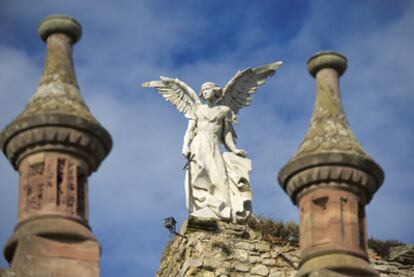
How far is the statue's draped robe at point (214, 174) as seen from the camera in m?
33.5

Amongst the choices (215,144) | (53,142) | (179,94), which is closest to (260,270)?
(215,144)

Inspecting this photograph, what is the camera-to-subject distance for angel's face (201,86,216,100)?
1355 inches

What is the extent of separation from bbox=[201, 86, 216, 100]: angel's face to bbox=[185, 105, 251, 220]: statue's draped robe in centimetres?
20

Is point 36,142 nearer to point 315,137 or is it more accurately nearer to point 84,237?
point 84,237

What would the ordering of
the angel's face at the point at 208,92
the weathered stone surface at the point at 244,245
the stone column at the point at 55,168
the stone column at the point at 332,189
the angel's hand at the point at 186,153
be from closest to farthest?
the stone column at the point at 55,168 < the stone column at the point at 332,189 < the weathered stone surface at the point at 244,245 < the angel's hand at the point at 186,153 < the angel's face at the point at 208,92

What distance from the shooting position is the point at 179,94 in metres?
34.9

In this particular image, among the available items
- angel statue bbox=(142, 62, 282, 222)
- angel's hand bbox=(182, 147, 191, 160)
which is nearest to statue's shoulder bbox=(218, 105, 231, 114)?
angel statue bbox=(142, 62, 282, 222)

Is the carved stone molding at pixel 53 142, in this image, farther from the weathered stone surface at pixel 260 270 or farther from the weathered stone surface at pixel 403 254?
the weathered stone surface at pixel 403 254

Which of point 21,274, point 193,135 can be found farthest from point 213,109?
point 21,274

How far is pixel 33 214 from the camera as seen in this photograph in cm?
2270

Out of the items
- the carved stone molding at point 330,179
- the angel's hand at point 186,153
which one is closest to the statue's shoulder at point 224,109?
the angel's hand at point 186,153

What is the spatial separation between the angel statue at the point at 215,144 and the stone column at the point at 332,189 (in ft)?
29.9

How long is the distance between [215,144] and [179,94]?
107 centimetres

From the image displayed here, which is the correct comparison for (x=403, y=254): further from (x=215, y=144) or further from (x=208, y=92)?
(x=208, y=92)
